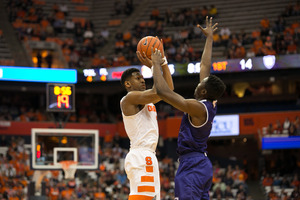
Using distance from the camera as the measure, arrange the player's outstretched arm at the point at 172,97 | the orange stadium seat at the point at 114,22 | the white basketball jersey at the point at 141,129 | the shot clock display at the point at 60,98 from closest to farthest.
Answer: the player's outstretched arm at the point at 172,97 → the white basketball jersey at the point at 141,129 → the shot clock display at the point at 60,98 → the orange stadium seat at the point at 114,22

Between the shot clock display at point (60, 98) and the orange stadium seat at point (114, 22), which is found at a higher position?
the orange stadium seat at point (114, 22)

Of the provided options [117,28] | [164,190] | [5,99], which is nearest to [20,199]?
[164,190]

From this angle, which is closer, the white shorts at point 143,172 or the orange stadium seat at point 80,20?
the white shorts at point 143,172

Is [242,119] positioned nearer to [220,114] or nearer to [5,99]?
[220,114]

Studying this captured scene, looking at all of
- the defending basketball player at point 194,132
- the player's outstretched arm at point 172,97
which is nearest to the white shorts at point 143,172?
the defending basketball player at point 194,132

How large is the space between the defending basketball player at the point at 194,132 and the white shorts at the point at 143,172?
560 mm

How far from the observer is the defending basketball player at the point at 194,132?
498 cm

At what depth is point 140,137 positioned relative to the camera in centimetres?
575

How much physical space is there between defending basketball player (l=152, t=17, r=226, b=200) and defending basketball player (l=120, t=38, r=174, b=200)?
0.57 m

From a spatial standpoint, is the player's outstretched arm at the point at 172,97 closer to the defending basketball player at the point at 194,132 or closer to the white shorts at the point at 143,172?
the defending basketball player at the point at 194,132

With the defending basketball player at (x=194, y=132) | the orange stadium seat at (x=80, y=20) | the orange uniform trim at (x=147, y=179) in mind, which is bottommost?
the orange uniform trim at (x=147, y=179)

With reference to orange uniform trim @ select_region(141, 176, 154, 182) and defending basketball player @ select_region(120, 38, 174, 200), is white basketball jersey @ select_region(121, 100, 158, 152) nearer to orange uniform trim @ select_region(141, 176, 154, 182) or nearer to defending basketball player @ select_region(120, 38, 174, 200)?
defending basketball player @ select_region(120, 38, 174, 200)

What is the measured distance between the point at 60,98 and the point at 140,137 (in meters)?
7.46

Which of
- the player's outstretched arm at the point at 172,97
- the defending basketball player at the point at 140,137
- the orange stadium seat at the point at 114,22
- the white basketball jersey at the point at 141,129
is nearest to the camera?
the player's outstretched arm at the point at 172,97
